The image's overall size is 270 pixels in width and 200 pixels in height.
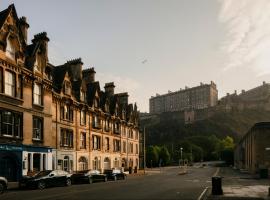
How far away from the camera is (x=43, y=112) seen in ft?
141

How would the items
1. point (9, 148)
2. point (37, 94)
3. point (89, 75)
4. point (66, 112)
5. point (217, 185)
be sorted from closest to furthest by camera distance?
point (217, 185) → point (9, 148) → point (37, 94) → point (66, 112) → point (89, 75)

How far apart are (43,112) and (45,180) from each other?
41.4 ft

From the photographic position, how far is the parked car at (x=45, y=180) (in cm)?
3081

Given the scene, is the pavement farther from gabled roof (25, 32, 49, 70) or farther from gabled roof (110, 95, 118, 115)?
gabled roof (110, 95, 118, 115)

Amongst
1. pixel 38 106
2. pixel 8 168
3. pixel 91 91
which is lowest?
pixel 8 168

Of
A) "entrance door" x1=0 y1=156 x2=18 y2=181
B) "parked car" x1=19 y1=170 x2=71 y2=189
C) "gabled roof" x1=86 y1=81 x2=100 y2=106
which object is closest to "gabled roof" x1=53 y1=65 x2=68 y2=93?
"gabled roof" x1=86 y1=81 x2=100 y2=106

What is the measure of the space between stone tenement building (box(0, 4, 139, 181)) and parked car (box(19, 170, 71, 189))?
5.98 metres

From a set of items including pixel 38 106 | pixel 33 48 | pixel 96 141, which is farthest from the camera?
pixel 96 141

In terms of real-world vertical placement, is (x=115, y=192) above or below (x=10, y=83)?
below

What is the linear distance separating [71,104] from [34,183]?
21090 millimetres

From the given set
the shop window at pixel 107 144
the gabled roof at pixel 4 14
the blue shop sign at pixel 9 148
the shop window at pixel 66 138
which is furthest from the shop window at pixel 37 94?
the shop window at pixel 107 144

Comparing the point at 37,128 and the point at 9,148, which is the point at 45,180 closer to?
the point at 9,148

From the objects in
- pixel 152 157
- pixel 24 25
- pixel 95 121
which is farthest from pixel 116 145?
pixel 152 157

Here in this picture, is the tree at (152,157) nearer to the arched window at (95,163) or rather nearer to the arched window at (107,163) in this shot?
the arched window at (107,163)
